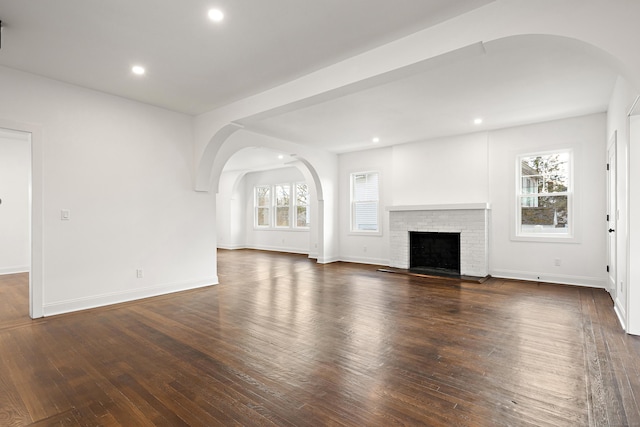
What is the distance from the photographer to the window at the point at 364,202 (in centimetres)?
803

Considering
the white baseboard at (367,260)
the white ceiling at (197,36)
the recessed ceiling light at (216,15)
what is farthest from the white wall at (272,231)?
the recessed ceiling light at (216,15)

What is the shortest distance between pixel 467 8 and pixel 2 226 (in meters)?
8.87

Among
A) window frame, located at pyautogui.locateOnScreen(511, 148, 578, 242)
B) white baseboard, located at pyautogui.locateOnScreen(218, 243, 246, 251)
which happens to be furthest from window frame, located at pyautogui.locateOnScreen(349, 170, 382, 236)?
white baseboard, located at pyautogui.locateOnScreen(218, 243, 246, 251)

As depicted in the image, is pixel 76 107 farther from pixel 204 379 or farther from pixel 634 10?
pixel 634 10

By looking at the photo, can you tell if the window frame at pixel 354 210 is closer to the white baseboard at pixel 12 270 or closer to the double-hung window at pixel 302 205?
the double-hung window at pixel 302 205

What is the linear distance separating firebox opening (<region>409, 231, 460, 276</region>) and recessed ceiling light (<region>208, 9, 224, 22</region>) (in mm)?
5687

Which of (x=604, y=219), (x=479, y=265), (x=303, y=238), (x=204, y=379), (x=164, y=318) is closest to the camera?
(x=204, y=379)

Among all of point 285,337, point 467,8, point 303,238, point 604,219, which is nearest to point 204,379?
point 285,337

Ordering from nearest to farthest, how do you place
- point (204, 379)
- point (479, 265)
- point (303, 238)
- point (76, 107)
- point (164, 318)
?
point (204, 379) → point (164, 318) → point (76, 107) → point (479, 265) → point (303, 238)

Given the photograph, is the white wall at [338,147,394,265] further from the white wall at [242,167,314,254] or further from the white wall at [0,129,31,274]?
the white wall at [0,129,31,274]

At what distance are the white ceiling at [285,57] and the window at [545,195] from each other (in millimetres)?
791

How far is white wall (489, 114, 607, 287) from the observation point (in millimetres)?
5250

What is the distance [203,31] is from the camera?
2865 millimetres

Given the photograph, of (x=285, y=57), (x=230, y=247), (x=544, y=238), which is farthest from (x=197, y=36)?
(x=230, y=247)
